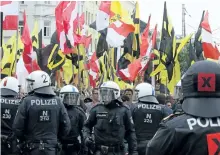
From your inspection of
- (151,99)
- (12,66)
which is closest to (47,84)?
(151,99)

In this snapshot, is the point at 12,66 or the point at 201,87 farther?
the point at 12,66

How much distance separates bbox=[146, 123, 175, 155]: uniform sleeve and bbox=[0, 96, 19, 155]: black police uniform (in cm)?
675

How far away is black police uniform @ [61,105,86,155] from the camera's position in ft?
36.4

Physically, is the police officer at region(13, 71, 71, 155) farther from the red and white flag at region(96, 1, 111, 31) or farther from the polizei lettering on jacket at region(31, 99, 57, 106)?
the red and white flag at region(96, 1, 111, 31)

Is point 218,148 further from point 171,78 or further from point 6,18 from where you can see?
point 171,78

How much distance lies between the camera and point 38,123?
352 inches

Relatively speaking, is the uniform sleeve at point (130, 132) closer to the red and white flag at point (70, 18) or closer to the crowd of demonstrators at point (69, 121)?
the crowd of demonstrators at point (69, 121)

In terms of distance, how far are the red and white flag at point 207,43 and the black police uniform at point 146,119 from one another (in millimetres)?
8930

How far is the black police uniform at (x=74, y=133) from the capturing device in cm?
1109

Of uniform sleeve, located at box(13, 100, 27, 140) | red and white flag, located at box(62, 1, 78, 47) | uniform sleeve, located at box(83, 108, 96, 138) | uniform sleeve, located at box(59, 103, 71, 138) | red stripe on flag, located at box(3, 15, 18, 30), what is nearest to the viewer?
Result: uniform sleeve, located at box(13, 100, 27, 140)

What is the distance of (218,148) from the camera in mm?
3557

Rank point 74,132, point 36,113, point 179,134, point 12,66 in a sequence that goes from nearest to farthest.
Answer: point 179,134 → point 36,113 → point 74,132 → point 12,66

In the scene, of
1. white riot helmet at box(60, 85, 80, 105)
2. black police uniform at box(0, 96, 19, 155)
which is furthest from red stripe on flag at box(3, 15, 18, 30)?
black police uniform at box(0, 96, 19, 155)

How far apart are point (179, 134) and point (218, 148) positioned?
26 centimetres
